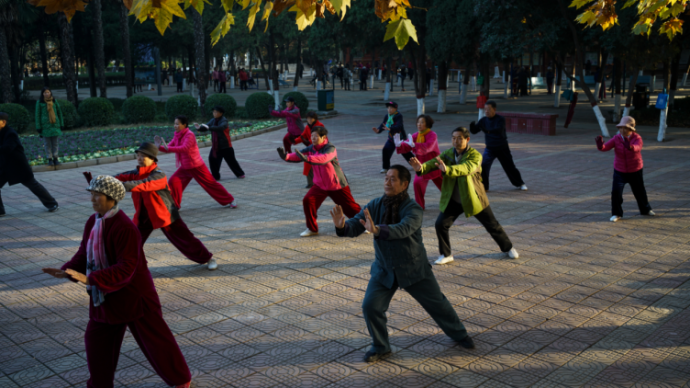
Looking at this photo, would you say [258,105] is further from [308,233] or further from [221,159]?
[308,233]

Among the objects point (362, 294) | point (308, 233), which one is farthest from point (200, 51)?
point (362, 294)

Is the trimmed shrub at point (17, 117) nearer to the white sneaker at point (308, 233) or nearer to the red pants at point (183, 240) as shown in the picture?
the white sneaker at point (308, 233)

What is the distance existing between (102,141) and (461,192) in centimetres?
1532

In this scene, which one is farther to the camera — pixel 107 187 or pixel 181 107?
pixel 181 107

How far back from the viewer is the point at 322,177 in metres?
8.39

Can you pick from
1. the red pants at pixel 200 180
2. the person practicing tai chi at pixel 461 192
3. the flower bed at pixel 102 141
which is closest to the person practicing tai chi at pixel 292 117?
the red pants at pixel 200 180

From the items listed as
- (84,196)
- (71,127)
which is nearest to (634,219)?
(84,196)

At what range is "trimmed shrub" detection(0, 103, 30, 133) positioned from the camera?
2038 cm

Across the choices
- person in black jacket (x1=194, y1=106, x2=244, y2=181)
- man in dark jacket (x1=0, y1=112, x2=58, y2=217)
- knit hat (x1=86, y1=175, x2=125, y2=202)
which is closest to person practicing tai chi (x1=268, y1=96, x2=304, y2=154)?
person in black jacket (x1=194, y1=106, x2=244, y2=181)

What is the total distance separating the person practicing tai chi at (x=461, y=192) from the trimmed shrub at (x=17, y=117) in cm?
1820

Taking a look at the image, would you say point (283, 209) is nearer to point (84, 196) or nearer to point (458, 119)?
point (84, 196)

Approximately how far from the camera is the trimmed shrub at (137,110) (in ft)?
77.6

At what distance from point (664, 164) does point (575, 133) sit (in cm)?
602

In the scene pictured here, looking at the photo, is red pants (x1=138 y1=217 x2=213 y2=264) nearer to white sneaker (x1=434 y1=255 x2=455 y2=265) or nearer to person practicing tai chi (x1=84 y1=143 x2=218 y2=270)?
person practicing tai chi (x1=84 y1=143 x2=218 y2=270)
